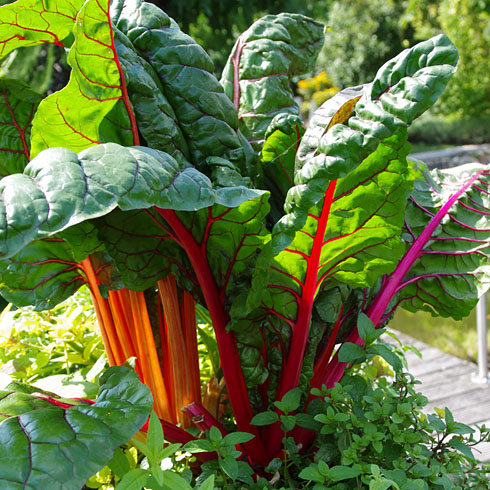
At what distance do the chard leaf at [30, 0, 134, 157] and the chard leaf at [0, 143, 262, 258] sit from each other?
18 centimetres

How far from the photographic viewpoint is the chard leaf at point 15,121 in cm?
136

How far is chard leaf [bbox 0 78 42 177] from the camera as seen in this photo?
136 centimetres

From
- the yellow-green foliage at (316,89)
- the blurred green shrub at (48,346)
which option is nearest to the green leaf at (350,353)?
the blurred green shrub at (48,346)

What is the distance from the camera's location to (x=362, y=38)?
1644 cm

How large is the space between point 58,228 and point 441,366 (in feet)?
7.40

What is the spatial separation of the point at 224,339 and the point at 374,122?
532 millimetres

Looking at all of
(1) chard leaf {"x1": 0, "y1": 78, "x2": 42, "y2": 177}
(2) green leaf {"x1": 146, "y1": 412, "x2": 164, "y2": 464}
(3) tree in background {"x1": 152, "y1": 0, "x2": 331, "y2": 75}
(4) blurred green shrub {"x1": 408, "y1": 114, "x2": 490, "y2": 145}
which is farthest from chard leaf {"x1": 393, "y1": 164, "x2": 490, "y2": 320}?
(4) blurred green shrub {"x1": 408, "y1": 114, "x2": 490, "y2": 145}

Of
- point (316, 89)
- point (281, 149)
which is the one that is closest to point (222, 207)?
point (281, 149)

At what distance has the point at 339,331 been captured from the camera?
1368mm

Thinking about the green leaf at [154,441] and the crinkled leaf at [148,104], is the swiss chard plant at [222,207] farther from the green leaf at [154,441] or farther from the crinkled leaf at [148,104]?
the green leaf at [154,441]

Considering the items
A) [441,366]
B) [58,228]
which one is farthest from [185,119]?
[441,366]

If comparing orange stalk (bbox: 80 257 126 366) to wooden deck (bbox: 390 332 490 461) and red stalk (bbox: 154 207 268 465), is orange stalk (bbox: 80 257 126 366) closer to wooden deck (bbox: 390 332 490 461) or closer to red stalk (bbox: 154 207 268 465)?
red stalk (bbox: 154 207 268 465)

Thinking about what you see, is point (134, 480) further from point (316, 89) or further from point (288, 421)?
point (316, 89)

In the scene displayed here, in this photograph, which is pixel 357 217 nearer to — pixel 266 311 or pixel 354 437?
pixel 266 311
